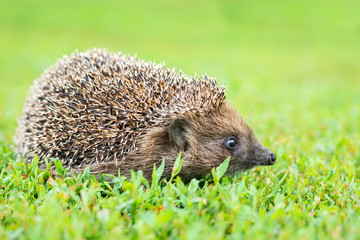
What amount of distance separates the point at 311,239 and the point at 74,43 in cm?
2068

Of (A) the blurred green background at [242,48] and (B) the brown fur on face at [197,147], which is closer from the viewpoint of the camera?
(B) the brown fur on face at [197,147]

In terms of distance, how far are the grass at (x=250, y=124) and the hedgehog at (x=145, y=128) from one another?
278 millimetres

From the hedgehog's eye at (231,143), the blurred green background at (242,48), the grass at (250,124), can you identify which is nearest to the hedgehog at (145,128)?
the hedgehog's eye at (231,143)

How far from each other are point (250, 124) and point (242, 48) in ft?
55.6

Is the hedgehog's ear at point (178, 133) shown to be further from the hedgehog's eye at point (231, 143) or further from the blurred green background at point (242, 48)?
the blurred green background at point (242, 48)

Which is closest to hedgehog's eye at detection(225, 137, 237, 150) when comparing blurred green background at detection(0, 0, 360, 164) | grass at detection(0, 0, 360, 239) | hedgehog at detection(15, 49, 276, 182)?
hedgehog at detection(15, 49, 276, 182)

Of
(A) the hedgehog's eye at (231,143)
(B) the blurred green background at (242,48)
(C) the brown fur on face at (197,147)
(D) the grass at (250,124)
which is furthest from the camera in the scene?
(B) the blurred green background at (242,48)

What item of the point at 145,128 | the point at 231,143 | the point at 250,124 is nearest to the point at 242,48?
the point at 250,124

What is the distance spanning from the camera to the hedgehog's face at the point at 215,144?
4547 mm

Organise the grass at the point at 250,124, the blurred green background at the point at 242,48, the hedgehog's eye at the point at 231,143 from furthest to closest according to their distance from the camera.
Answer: the blurred green background at the point at 242,48
the hedgehog's eye at the point at 231,143
the grass at the point at 250,124

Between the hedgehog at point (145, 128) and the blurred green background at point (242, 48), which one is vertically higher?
the blurred green background at point (242, 48)

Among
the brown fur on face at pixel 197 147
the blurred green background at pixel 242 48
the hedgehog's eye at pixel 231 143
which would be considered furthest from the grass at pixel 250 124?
the hedgehog's eye at pixel 231 143

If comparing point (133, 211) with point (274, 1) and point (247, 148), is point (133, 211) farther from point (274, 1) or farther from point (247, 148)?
point (274, 1)

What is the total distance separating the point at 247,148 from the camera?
4.61m
